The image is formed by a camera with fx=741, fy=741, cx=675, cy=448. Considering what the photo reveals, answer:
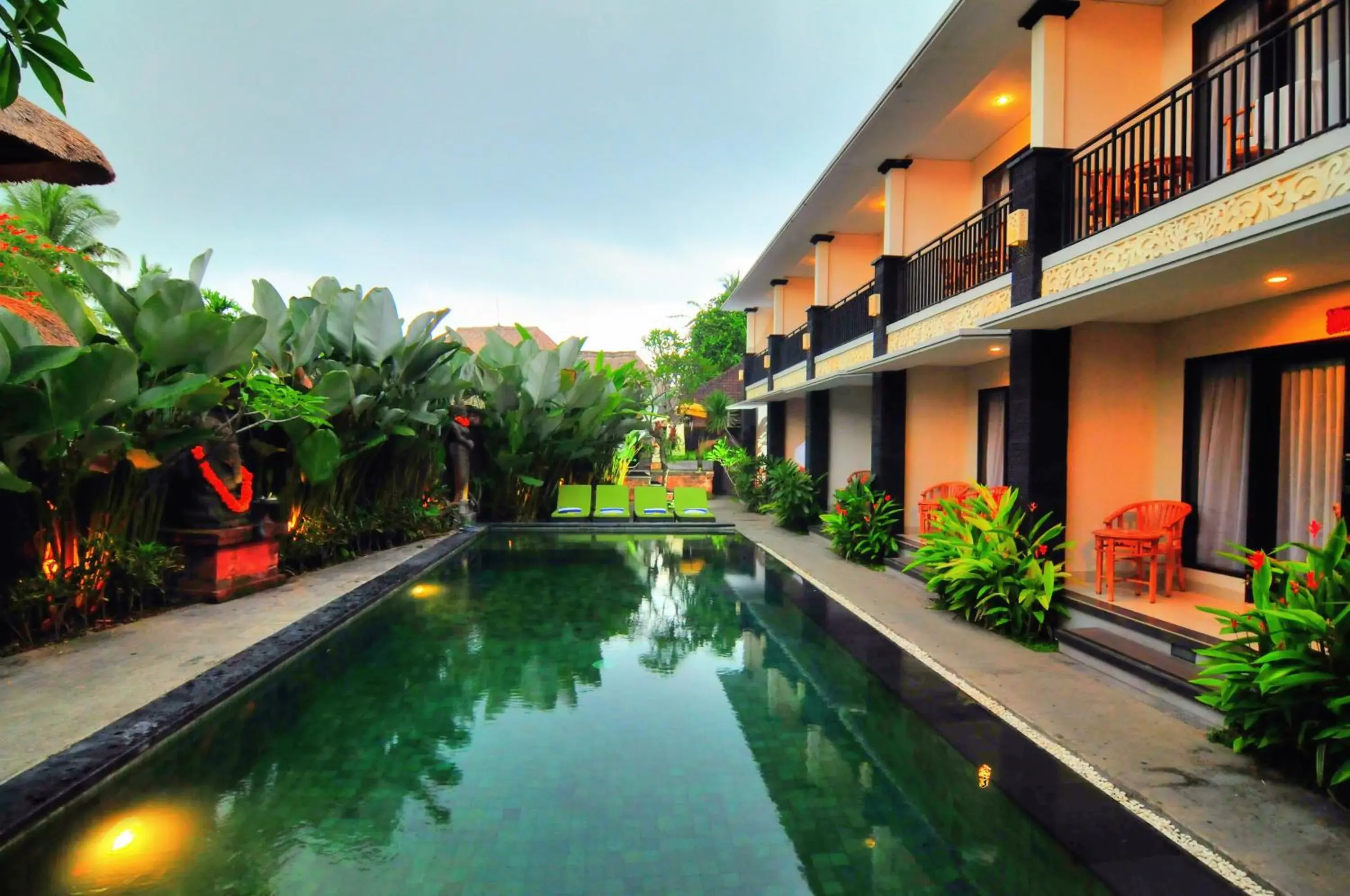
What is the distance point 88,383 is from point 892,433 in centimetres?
903

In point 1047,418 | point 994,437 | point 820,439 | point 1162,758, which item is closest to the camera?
point 1162,758

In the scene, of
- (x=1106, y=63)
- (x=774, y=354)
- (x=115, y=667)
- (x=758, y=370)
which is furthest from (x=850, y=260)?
(x=115, y=667)

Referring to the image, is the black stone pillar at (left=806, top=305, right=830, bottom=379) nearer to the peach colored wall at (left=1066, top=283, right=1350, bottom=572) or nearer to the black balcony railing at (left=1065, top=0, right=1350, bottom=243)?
the black balcony railing at (left=1065, top=0, right=1350, bottom=243)

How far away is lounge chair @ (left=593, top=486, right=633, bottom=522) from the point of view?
13.9 m

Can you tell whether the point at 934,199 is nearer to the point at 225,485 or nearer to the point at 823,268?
the point at 823,268

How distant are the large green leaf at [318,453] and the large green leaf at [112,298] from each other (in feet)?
6.13

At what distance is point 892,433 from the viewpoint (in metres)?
10.6

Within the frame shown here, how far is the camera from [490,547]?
11766mm

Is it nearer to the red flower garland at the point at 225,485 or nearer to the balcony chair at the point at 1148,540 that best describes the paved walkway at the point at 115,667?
the red flower garland at the point at 225,485

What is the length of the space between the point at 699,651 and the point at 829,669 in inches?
43.7

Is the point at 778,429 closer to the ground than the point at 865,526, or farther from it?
farther from it

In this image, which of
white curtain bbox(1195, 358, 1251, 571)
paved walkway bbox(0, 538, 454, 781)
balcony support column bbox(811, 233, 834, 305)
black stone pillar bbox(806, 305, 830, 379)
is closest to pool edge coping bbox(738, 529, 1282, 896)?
white curtain bbox(1195, 358, 1251, 571)

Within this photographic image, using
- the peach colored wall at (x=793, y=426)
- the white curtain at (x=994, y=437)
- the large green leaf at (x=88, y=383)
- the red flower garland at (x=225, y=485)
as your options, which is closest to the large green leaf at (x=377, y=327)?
the red flower garland at (x=225, y=485)

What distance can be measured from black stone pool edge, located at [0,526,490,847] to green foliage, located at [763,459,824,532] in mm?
8317
